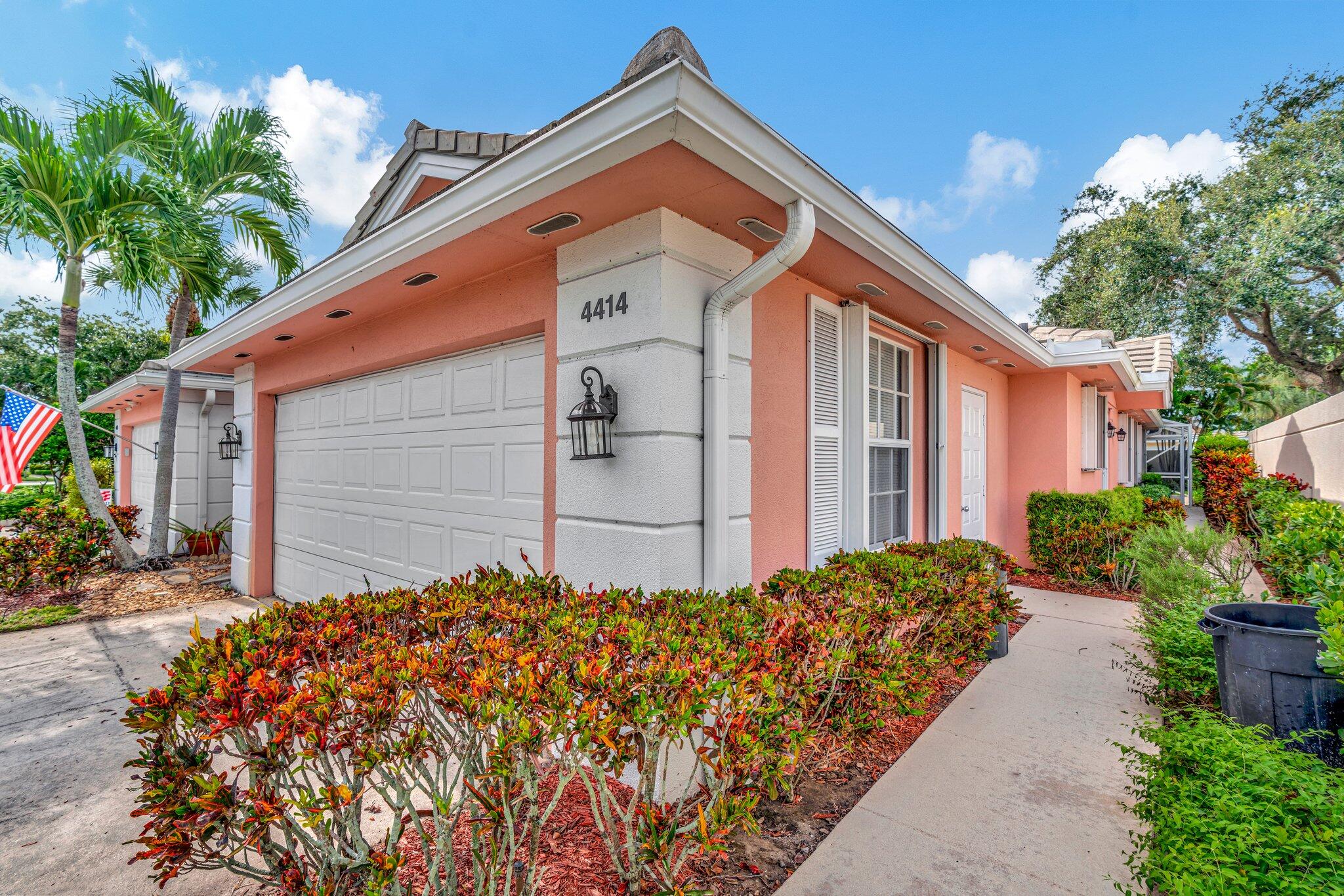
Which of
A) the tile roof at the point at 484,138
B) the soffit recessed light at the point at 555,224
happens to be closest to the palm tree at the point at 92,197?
the tile roof at the point at 484,138

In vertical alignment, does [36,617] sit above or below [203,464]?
below

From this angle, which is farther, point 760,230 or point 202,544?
point 202,544

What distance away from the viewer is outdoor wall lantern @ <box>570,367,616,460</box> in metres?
2.93

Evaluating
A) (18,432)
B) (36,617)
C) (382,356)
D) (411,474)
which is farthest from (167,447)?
(411,474)

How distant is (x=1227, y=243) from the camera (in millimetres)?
12250

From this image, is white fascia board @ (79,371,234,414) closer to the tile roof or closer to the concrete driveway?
the concrete driveway

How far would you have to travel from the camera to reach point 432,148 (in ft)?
15.1

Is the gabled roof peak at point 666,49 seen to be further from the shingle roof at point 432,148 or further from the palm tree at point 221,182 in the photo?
the palm tree at point 221,182

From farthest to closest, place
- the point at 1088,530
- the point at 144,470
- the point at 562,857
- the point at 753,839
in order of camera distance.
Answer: the point at 144,470, the point at 1088,530, the point at 753,839, the point at 562,857

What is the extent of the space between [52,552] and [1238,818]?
992 cm

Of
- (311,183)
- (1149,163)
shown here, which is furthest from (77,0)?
(1149,163)

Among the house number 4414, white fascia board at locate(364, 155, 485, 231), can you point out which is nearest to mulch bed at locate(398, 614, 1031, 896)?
the house number 4414

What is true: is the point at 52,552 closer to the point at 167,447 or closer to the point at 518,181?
the point at 167,447

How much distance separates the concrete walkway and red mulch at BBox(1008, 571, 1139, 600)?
287cm
